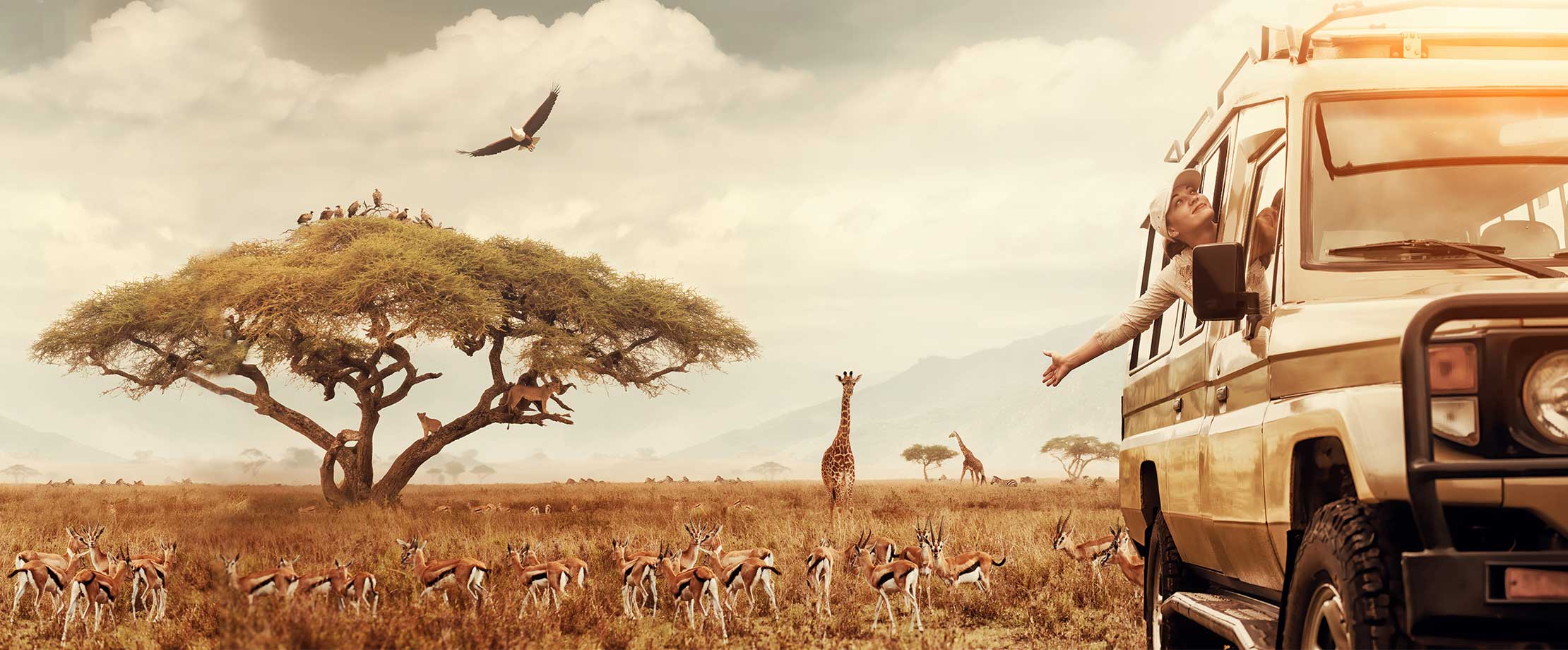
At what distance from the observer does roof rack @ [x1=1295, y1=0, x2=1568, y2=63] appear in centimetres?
495

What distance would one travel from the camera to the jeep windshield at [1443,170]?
4688 millimetres

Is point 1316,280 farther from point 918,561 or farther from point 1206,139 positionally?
point 918,561

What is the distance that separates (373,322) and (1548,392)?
27151 mm

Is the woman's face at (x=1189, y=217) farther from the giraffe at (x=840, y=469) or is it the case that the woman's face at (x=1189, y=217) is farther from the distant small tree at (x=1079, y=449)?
the distant small tree at (x=1079, y=449)

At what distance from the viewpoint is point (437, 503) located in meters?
28.8

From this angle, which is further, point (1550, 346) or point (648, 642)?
point (648, 642)

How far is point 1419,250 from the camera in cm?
438

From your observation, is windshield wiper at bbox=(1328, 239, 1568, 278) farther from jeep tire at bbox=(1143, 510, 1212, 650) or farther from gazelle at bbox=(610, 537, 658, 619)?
gazelle at bbox=(610, 537, 658, 619)

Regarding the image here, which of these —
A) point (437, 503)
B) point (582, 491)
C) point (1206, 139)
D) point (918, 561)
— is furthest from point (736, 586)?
point (582, 491)

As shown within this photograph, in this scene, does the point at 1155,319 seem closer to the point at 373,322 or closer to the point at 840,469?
the point at 840,469

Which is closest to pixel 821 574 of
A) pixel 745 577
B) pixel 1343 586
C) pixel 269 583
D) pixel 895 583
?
pixel 745 577

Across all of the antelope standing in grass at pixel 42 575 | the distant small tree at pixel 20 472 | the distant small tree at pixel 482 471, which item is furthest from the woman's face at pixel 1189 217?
the distant small tree at pixel 482 471

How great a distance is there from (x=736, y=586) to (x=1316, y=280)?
7222 millimetres

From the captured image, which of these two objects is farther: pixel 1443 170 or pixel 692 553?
pixel 692 553
